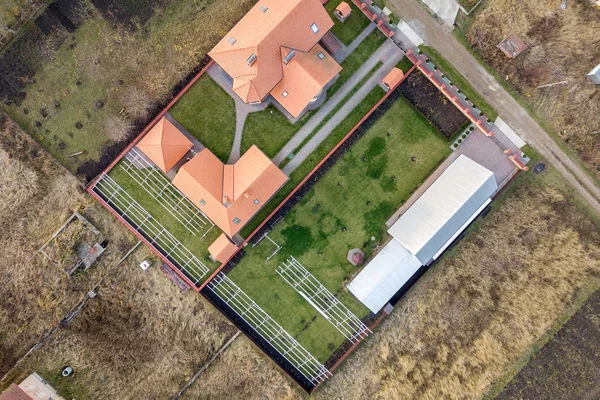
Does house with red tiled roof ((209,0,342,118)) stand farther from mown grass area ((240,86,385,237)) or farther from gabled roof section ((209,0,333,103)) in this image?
mown grass area ((240,86,385,237))

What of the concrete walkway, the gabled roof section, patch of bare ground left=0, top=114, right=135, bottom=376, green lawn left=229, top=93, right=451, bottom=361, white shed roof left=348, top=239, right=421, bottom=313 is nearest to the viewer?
the gabled roof section

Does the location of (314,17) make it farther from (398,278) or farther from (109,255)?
(109,255)

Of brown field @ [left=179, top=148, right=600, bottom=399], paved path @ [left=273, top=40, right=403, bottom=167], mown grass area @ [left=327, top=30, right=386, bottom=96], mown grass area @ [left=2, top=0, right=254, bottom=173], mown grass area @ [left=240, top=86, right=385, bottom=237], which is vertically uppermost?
mown grass area @ [left=2, top=0, right=254, bottom=173]

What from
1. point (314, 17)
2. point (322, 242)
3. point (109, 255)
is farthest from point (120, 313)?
point (314, 17)

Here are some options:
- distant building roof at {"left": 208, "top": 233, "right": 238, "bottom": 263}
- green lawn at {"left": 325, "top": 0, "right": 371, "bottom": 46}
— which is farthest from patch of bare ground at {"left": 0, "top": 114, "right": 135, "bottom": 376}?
green lawn at {"left": 325, "top": 0, "right": 371, "bottom": 46}

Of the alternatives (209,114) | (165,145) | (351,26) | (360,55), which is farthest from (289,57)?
(165,145)

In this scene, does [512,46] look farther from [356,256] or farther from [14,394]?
[14,394]


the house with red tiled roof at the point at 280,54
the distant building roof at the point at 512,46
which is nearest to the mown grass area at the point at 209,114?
the house with red tiled roof at the point at 280,54
